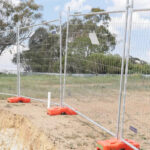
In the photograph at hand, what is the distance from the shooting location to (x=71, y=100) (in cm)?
689

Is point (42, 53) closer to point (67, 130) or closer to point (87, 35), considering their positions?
point (87, 35)

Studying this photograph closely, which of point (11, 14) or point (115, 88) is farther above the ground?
point (11, 14)

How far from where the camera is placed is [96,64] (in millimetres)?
5395

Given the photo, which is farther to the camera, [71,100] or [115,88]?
[71,100]

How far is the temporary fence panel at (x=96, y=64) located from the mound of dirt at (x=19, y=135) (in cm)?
123

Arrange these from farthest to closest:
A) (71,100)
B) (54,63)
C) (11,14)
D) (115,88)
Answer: (11,14)
(54,63)
(71,100)
(115,88)

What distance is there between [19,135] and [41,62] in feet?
8.88

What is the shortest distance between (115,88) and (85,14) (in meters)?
2.04

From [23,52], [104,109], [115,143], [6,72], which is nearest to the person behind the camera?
[115,143]

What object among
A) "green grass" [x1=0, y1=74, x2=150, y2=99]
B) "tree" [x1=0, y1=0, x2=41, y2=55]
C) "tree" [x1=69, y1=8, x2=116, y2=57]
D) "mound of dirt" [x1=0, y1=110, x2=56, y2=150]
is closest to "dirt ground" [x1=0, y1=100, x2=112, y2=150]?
"mound of dirt" [x1=0, y1=110, x2=56, y2=150]

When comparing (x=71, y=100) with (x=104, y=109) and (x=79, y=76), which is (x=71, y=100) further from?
(x=104, y=109)

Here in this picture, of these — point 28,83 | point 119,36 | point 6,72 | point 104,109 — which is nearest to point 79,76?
point 104,109

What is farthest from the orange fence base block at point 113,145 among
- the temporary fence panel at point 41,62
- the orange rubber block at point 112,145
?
the temporary fence panel at point 41,62

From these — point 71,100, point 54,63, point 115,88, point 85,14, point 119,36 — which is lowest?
point 71,100
